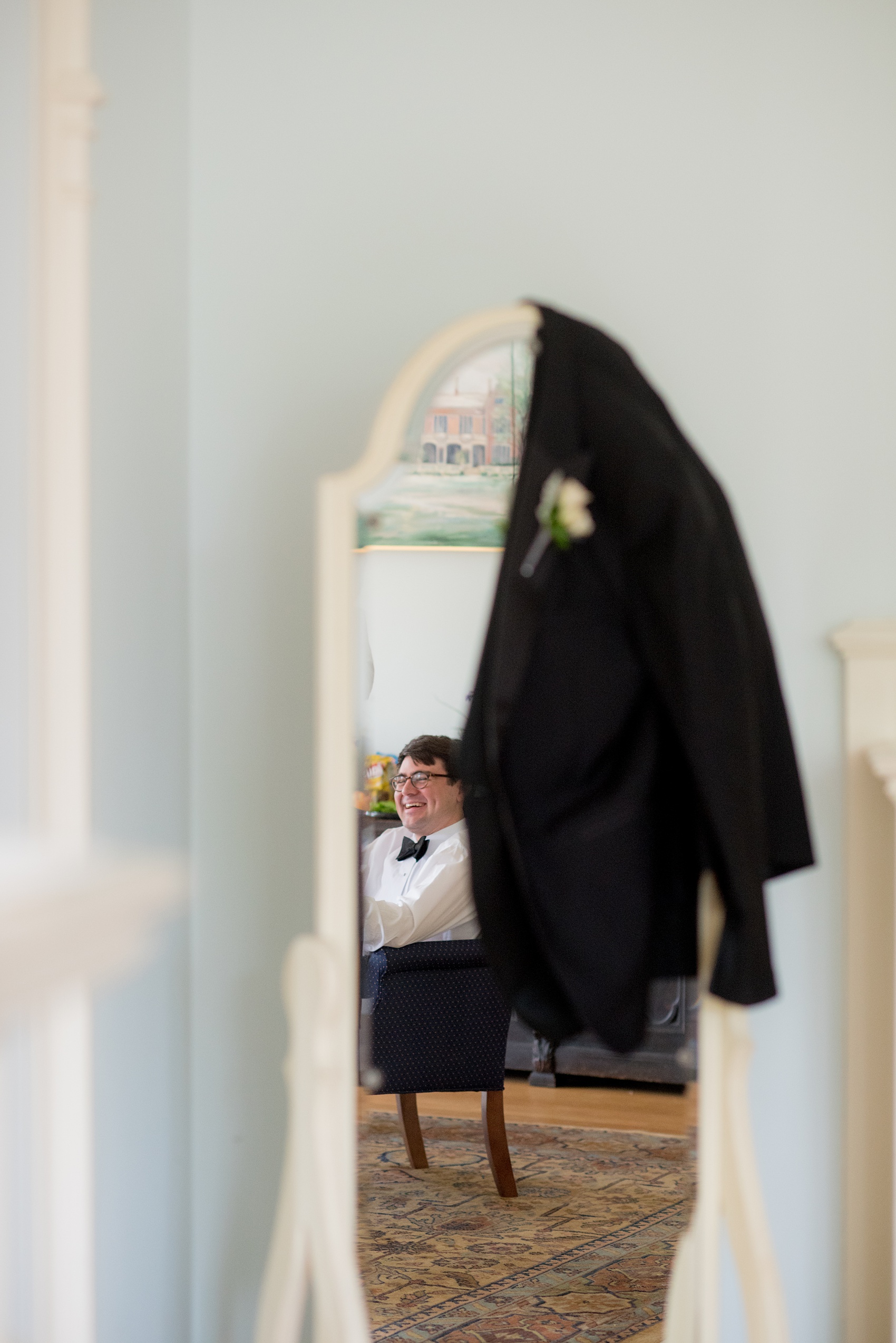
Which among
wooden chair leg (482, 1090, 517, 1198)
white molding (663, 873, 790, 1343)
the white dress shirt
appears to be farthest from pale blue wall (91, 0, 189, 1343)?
white molding (663, 873, 790, 1343)

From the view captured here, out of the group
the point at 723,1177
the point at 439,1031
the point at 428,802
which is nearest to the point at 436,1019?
the point at 439,1031

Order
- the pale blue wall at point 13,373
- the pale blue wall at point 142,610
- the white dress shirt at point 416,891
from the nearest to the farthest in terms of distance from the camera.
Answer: the pale blue wall at point 13,373 < the pale blue wall at point 142,610 < the white dress shirt at point 416,891

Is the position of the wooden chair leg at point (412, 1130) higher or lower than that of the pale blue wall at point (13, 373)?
lower

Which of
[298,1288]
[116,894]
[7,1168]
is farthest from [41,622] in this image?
[298,1288]

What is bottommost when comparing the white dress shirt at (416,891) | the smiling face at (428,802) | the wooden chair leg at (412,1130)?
the wooden chair leg at (412,1130)

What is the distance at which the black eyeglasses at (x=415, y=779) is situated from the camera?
166 centimetres

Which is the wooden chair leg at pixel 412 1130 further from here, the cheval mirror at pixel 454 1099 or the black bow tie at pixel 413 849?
the black bow tie at pixel 413 849

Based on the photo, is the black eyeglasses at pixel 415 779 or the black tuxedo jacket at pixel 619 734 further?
the black eyeglasses at pixel 415 779

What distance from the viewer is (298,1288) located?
131cm

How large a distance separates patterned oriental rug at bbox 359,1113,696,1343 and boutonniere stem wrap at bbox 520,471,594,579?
2.92 ft

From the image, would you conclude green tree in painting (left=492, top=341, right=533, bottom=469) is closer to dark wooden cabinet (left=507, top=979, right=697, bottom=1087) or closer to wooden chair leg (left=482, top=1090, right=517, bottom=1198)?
dark wooden cabinet (left=507, top=979, right=697, bottom=1087)

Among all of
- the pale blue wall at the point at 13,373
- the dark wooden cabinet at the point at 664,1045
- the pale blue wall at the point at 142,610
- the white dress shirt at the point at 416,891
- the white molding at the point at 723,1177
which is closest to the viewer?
the pale blue wall at the point at 13,373

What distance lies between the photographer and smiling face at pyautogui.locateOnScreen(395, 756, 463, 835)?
167 centimetres

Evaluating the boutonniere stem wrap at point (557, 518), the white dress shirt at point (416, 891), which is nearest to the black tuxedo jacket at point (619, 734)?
the boutonniere stem wrap at point (557, 518)
